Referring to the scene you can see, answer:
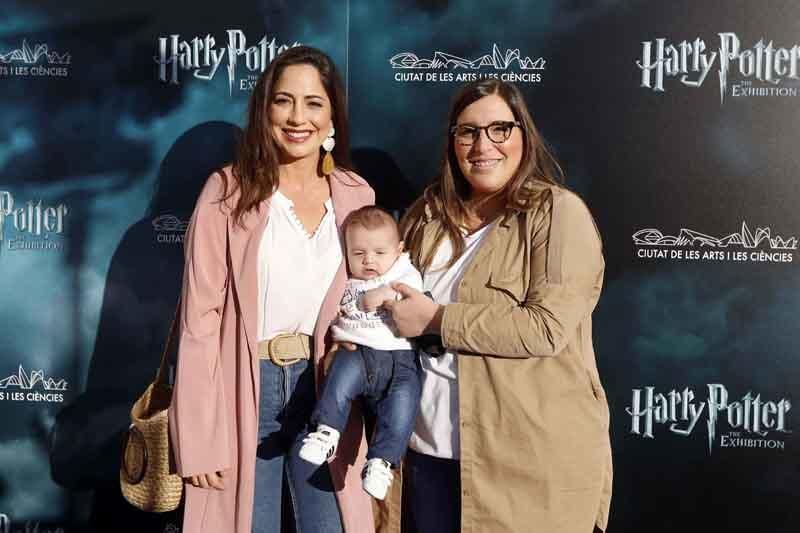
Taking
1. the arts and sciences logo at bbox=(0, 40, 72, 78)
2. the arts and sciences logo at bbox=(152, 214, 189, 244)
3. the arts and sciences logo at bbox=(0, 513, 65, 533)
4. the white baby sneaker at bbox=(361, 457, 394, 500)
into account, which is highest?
the arts and sciences logo at bbox=(0, 40, 72, 78)

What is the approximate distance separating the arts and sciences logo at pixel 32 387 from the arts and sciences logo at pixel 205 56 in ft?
4.83

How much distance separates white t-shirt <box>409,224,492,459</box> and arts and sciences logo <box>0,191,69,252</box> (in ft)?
6.32

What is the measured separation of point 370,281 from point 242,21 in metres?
1.56

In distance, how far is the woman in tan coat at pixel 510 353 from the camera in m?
2.31

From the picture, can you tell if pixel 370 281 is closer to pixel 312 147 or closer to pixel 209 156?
pixel 312 147

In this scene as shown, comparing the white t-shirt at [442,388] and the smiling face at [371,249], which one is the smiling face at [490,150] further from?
the smiling face at [371,249]

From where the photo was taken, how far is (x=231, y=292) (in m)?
2.48

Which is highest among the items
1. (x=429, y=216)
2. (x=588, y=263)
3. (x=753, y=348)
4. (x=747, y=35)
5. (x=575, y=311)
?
(x=747, y=35)

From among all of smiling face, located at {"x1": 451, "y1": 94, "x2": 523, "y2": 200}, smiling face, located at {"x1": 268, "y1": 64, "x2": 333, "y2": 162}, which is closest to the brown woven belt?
smiling face, located at {"x1": 268, "y1": 64, "x2": 333, "y2": 162}

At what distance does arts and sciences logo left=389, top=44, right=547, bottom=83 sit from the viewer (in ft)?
10.7

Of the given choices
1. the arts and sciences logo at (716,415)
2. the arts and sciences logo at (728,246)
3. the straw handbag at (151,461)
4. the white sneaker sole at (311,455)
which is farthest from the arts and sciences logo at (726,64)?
the straw handbag at (151,461)

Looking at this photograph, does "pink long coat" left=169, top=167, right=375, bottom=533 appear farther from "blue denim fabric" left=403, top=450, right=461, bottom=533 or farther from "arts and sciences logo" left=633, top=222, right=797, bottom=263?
"arts and sciences logo" left=633, top=222, right=797, bottom=263

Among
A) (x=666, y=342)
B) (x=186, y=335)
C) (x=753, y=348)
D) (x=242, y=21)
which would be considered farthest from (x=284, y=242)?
(x=753, y=348)

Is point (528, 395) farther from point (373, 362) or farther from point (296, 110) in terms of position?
point (296, 110)
